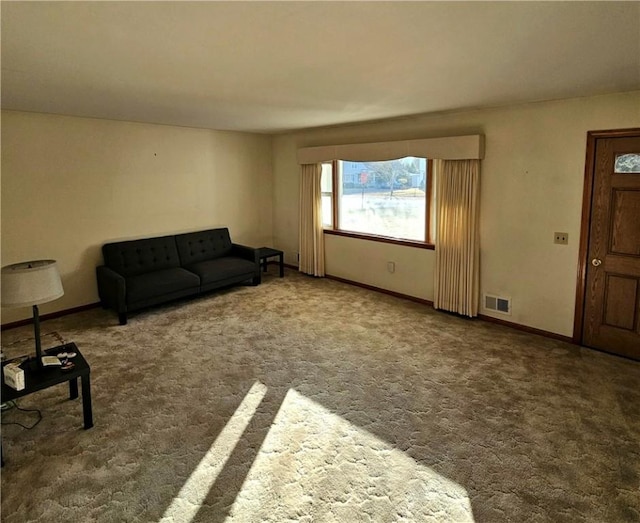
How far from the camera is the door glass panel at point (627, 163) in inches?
139

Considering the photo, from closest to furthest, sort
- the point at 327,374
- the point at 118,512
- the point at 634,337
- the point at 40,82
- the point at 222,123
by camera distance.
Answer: the point at 118,512
the point at 40,82
the point at 327,374
the point at 634,337
the point at 222,123

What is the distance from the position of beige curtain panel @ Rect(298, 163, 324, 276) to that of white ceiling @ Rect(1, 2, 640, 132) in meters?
2.29

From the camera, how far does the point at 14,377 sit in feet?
8.04

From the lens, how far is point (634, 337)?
370 centimetres

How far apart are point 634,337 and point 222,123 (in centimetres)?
519

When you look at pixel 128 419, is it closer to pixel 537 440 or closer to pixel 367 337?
pixel 367 337

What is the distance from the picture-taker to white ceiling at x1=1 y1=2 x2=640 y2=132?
1.83 meters

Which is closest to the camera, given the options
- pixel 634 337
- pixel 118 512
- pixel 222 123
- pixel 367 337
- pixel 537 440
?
pixel 118 512

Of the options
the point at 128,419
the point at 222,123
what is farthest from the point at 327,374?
the point at 222,123

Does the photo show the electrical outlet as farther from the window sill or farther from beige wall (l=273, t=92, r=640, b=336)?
the window sill

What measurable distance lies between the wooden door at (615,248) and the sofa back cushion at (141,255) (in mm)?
4987

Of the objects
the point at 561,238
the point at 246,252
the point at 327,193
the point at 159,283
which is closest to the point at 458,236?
the point at 561,238

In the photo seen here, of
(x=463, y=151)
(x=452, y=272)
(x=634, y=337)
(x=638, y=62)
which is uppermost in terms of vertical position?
(x=638, y=62)

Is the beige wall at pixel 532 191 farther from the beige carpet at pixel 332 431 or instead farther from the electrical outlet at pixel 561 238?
the beige carpet at pixel 332 431
